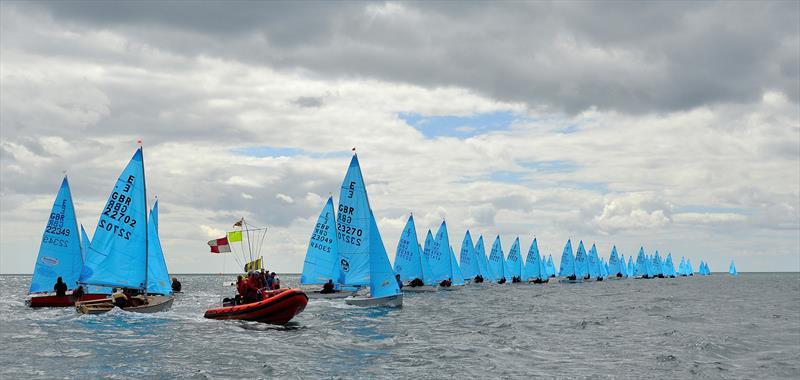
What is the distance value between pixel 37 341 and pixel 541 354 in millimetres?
21169

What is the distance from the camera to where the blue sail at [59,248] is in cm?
4888

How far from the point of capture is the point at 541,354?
2917cm

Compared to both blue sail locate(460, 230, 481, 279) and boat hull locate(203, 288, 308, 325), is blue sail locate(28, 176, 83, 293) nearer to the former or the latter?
boat hull locate(203, 288, 308, 325)

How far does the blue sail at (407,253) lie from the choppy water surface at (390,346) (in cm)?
2718

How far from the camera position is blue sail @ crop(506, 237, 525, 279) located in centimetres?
12338

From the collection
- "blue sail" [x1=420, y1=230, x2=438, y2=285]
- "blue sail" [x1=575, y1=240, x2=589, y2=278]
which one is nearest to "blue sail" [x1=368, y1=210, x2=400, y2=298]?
"blue sail" [x1=420, y1=230, x2=438, y2=285]

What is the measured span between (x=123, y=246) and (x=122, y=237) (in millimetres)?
492

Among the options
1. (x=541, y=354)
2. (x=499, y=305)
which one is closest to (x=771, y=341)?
(x=541, y=354)

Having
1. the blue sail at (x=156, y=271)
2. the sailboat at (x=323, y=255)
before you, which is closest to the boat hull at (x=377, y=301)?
the blue sail at (x=156, y=271)

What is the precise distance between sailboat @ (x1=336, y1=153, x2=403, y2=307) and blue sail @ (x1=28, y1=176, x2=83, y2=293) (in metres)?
18.6

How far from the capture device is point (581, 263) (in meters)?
147

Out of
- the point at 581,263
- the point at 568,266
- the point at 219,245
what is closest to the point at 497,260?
the point at 568,266

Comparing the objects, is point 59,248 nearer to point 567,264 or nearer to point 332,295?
point 332,295

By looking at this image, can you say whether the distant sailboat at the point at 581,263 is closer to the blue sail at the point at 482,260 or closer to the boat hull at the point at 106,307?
the blue sail at the point at 482,260
